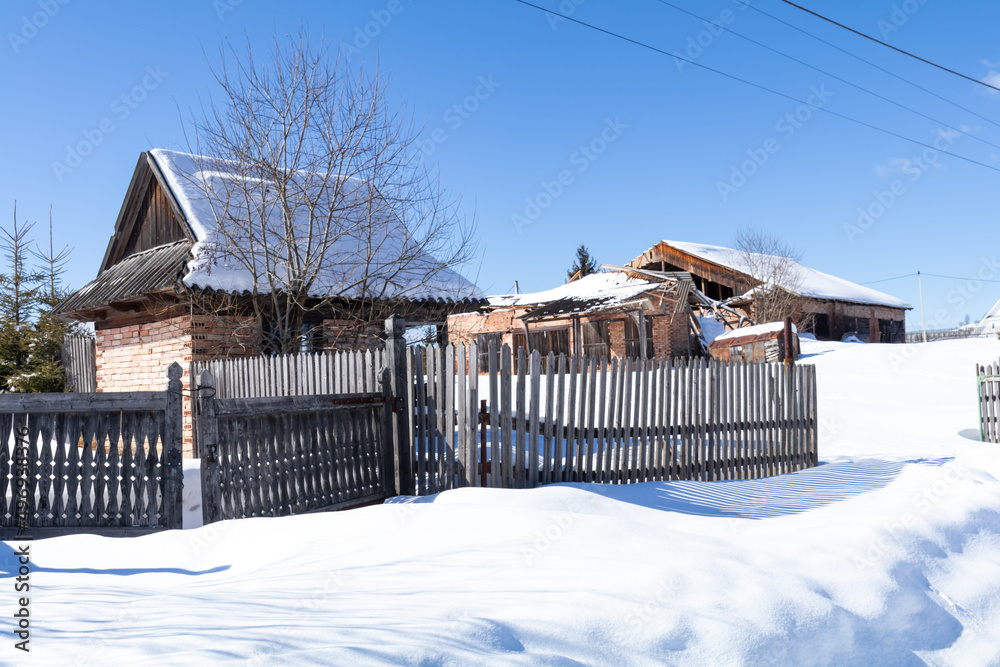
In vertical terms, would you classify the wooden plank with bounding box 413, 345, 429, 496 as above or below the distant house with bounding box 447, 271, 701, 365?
below

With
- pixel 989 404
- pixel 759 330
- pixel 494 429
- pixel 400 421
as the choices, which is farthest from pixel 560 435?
pixel 759 330

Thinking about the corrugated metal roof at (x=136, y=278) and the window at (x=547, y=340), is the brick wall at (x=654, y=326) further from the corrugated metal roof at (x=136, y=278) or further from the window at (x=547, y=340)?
the corrugated metal roof at (x=136, y=278)

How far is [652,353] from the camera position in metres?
23.6

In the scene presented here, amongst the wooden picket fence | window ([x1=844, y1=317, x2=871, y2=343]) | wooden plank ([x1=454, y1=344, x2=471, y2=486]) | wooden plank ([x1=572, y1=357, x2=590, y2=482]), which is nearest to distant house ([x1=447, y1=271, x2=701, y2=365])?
window ([x1=844, y1=317, x2=871, y2=343])

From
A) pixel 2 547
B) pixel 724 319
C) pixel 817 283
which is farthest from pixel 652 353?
pixel 2 547

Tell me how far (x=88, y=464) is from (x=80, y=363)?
11.6 m

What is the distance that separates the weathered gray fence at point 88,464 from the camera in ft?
15.5

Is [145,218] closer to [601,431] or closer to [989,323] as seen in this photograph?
[601,431]

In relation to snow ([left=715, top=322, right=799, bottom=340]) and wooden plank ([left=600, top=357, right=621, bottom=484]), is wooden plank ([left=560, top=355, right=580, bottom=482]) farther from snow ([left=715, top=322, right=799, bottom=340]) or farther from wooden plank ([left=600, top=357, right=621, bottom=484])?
snow ([left=715, top=322, right=799, bottom=340])

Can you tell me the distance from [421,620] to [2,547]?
3342 mm

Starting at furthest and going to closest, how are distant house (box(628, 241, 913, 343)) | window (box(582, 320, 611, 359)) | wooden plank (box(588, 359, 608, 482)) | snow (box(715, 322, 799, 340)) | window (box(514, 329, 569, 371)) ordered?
1. distant house (box(628, 241, 913, 343))
2. window (box(514, 329, 569, 371))
3. window (box(582, 320, 611, 359))
4. snow (box(715, 322, 799, 340))
5. wooden plank (box(588, 359, 608, 482))

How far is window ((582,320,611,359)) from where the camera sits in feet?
80.1

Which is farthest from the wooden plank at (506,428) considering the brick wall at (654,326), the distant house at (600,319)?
the brick wall at (654,326)

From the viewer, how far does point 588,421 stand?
6.66 metres
